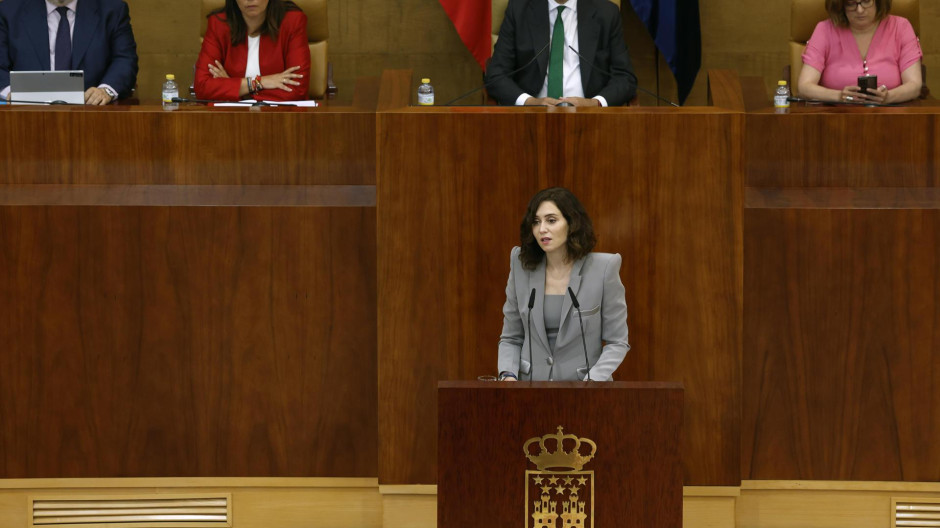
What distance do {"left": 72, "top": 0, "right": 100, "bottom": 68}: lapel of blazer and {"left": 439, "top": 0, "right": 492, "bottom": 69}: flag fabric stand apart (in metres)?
1.60

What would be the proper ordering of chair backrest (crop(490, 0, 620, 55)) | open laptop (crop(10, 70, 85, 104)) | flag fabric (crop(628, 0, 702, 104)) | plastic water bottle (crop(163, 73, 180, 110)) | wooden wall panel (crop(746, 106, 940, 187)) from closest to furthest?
wooden wall panel (crop(746, 106, 940, 187)) → plastic water bottle (crop(163, 73, 180, 110)) → open laptop (crop(10, 70, 85, 104)) → chair backrest (crop(490, 0, 620, 55)) → flag fabric (crop(628, 0, 702, 104))

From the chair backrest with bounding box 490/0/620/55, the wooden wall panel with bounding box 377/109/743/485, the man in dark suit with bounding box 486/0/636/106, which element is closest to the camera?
the wooden wall panel with bounding box 377/109/743/485

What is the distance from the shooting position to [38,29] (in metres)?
5.54

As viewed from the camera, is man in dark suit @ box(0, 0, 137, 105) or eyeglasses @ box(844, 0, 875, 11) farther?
man in dark suit @ box(0, 0, 137, 105)

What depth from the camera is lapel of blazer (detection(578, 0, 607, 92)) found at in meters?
5.40

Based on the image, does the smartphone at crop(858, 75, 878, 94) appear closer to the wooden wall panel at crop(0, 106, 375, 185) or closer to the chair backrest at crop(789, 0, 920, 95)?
the chair backrest at crop(789, 0, 920, 95)

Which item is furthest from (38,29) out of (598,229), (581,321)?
(581,321)

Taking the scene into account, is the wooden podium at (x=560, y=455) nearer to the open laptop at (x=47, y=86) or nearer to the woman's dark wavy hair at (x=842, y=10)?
the open laptop at (x=47, y=86)

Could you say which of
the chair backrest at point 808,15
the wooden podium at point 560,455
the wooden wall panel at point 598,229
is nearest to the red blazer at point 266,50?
the wooden wall panel at point 598,229

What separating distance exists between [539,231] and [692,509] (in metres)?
1.07

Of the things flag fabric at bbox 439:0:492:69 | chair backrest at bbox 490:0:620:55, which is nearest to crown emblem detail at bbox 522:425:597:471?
chair backrest at bbox 490:0:620:55

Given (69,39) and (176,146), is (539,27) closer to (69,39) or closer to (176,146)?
(176,146)

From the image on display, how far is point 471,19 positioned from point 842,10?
1.77 m

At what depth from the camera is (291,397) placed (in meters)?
4.33
